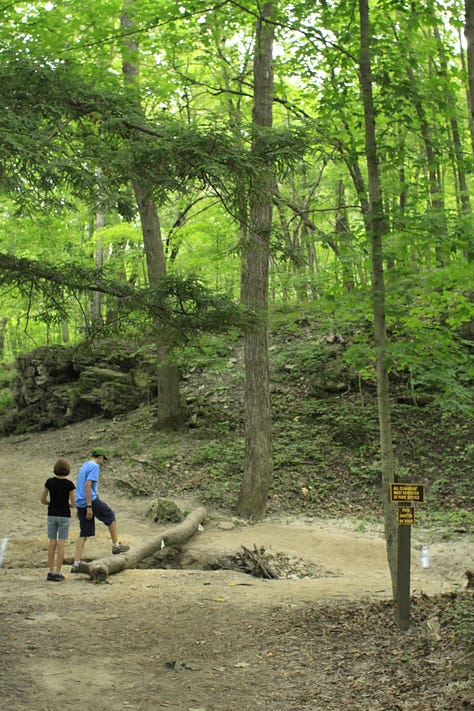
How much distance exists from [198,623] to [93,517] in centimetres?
298

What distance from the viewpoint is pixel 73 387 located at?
20703 millimetres

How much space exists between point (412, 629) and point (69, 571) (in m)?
5.18

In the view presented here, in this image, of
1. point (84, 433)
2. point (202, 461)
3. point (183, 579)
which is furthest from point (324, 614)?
point (84, 433)

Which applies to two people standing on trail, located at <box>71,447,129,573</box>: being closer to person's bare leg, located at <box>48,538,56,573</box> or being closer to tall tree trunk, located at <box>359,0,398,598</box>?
person's bare leg, located at <box>48,538,56,573</box>

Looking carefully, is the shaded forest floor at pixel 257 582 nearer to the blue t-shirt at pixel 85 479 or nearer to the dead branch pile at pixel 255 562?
the dead branch pile at pixel 255 562

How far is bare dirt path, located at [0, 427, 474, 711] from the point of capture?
4.70 meters

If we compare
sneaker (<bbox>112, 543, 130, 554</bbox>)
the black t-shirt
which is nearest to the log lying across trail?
sneaker (<bbox>112, 543, 130, 554</bbox>)

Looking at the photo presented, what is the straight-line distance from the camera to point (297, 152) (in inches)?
267

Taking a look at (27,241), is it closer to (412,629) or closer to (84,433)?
(84,433)

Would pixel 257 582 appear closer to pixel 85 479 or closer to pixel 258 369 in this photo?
pixel 85 479

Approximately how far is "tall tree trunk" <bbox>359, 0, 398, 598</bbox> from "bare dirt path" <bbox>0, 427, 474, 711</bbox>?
3.40 feet

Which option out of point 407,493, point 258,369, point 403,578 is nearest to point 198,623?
point 403,578

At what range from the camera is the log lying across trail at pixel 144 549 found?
8.26m

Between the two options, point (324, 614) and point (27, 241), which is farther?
point (27, 241)
